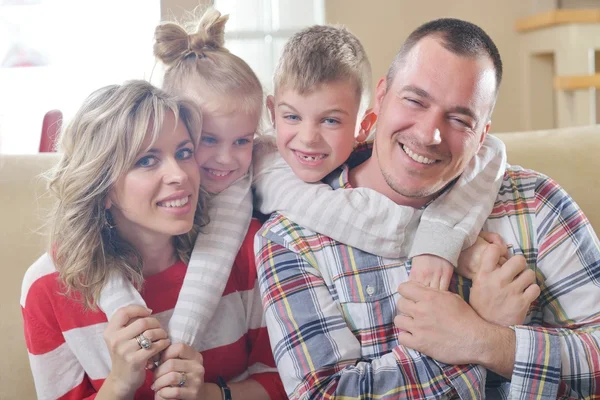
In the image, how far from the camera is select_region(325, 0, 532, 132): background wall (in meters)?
3.00

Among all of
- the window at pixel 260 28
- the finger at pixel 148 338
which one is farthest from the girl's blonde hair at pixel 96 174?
the window at pixel 260 28

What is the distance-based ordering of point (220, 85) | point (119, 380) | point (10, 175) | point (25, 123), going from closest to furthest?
point (119, 380), point (220, 85), point (10, 175), point (25, 123)

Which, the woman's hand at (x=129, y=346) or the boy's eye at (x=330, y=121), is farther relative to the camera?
the boy's eye at (x=330, y=121)

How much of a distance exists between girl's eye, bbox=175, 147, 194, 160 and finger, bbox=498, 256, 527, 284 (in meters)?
0.53

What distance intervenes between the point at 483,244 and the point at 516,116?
7.02 ft

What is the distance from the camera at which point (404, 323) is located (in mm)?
1197

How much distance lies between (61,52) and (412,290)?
6.67ft

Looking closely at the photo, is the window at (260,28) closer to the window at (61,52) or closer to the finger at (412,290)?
the window at (61,52)

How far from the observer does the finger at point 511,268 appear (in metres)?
1.21

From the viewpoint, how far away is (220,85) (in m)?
1.25

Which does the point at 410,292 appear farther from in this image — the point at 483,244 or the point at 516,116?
the point at 516,116

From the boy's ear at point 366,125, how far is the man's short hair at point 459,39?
0.62 feet

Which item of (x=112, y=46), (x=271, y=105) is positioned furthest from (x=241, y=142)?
(x=112, y=46)

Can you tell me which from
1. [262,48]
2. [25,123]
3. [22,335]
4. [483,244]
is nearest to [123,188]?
[22,335]
